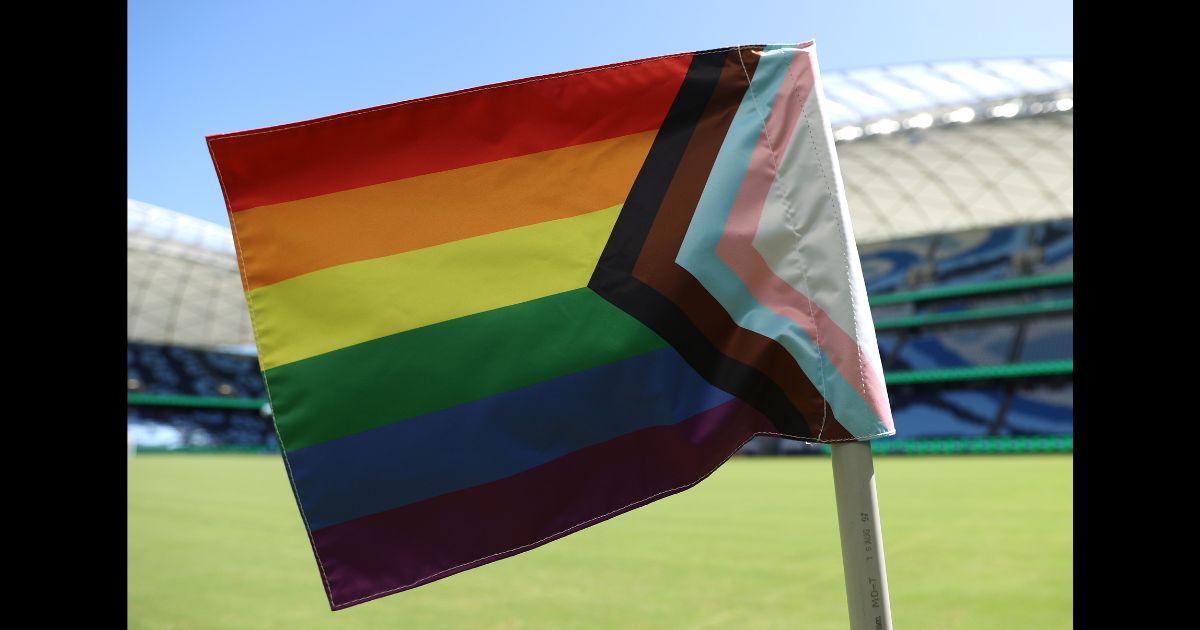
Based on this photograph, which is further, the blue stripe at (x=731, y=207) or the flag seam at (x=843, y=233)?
the blue stripe at (x=731, y=207)

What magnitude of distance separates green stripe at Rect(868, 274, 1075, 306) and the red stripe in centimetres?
3306

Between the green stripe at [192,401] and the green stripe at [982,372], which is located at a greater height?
the green stripe at [192,401]

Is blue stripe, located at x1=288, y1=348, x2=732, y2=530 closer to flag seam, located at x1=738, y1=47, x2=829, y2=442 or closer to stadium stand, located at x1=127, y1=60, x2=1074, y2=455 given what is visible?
flag seam, located at x1=738, y1=47, x2=829, y2=442

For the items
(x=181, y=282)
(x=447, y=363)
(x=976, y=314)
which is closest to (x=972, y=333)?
(x=976, y=314)

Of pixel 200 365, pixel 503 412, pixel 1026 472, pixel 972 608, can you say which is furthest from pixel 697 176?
pixel 200 365

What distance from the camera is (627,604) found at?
505 cm

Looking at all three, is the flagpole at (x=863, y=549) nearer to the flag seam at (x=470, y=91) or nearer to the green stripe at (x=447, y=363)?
the green stripe at (x=447, y=363)

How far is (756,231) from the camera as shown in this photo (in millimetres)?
1793

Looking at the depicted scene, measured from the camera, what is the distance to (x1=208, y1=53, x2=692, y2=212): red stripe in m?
1.71

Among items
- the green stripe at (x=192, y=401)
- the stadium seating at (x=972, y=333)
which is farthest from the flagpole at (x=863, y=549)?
the green stripe at (x=192, y=401)

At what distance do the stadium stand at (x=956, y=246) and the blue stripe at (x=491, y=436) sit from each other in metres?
21.6

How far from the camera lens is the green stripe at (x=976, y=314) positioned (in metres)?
31.4

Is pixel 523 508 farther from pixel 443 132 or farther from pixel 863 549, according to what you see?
pixel 443 132

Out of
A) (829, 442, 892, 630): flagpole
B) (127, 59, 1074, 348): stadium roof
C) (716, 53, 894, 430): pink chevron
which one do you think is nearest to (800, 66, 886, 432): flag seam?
(716, 53, 894, 430): pink chevron
